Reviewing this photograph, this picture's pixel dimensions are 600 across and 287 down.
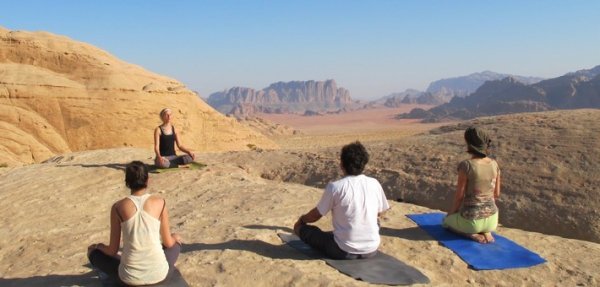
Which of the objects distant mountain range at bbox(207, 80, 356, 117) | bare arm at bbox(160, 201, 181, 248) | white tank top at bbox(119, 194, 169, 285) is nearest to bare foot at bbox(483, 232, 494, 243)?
bare arm at bbox(160, 201, 181, 248)

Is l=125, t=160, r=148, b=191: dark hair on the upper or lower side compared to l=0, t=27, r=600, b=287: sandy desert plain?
upper

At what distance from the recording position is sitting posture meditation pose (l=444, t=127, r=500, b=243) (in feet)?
15.4

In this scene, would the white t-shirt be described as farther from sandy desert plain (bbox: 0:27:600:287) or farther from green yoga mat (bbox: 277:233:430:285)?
sandy desert plain (bbox: 0:27:600:287)

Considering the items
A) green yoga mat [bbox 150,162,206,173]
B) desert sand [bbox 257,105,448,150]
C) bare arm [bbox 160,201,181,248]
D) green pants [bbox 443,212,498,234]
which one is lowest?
desert sand [bbox 257,105,448,150]

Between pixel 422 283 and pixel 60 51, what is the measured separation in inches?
573

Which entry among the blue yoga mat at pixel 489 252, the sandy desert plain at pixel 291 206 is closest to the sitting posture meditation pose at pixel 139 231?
the sandy desert plain at pixel 291 206

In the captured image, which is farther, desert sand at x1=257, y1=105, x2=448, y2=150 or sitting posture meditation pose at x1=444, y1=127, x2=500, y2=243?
desert sand at x1=257, y1=105, x2=448, y2=150

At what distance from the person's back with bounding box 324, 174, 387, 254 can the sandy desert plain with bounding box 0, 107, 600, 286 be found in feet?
0.99

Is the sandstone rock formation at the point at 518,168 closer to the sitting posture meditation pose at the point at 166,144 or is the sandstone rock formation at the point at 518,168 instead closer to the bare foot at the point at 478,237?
the sitting posture meditation pose at the point at 166,144

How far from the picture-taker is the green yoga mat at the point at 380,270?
3899 millimetres

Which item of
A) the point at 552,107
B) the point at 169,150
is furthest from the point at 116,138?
the point at 552,107

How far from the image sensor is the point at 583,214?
6520 mm

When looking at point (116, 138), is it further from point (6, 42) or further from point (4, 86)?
point (6, 42)

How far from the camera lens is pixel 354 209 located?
3.95 meters
